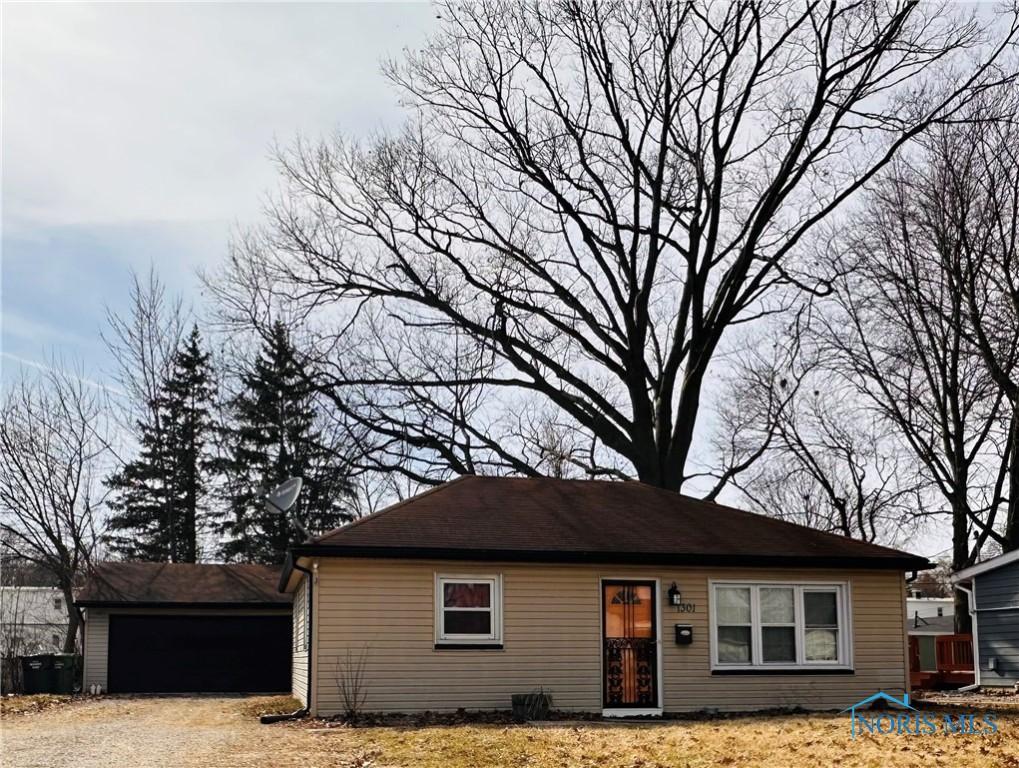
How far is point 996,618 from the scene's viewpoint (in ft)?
77.8

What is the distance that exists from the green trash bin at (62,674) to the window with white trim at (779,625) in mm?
15253

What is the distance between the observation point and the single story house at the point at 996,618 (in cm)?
2316

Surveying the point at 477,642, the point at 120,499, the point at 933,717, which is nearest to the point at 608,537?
the point at 477,642

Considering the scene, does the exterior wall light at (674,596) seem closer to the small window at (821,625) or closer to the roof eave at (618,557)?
the roof eave at (618,557)

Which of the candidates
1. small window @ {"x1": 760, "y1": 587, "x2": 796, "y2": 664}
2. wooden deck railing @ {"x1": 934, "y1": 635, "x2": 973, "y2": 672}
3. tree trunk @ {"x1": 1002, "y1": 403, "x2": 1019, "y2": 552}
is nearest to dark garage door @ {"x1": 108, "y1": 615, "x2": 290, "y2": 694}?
small window @ {"x1": 760, "y1": 587, "x2": 796, "y2": 664}

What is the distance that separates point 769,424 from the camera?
3359cm

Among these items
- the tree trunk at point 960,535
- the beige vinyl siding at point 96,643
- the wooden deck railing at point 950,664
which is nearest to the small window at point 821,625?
the wooden deck railing at point 950,664

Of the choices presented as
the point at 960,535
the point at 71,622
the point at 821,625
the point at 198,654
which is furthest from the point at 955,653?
the point at 71,622

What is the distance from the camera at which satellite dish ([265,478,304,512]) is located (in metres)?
19.1

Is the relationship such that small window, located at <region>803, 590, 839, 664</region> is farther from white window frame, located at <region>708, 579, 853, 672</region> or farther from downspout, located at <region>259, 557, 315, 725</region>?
downspout, located at <region>259, 557, 315, 725</region>

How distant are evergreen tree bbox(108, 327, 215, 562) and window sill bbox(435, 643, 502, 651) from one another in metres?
24.3

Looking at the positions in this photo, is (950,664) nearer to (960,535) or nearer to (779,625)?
(960,535)

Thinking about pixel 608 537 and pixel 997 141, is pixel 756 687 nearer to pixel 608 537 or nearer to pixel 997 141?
pixel 608 537

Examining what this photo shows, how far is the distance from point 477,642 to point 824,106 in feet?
50.7
